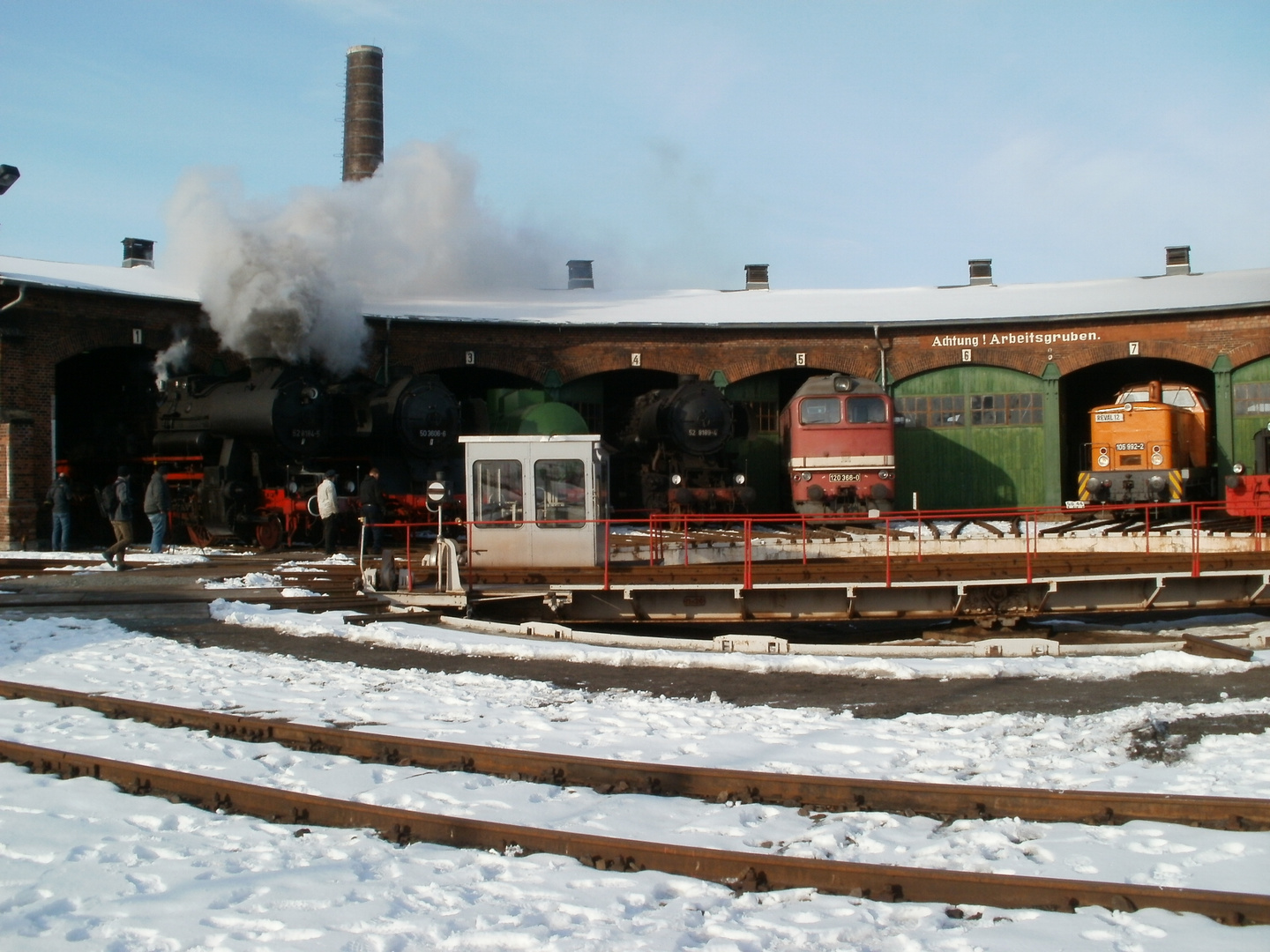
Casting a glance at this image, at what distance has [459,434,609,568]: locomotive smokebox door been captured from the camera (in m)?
13.7

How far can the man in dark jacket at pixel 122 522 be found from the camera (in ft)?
54.2

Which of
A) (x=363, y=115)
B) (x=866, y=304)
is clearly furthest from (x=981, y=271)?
(x=363, y=115)

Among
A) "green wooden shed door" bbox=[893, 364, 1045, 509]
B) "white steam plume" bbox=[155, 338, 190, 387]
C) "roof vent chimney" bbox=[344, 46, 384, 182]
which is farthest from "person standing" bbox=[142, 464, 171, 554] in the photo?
"roof vent chimney" bbox=[344, 46, 384, 182]

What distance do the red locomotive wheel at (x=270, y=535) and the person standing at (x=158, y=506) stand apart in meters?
1.60

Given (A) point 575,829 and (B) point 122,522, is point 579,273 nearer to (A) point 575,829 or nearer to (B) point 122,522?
(B) point 122,522

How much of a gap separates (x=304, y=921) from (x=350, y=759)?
8.54 ft

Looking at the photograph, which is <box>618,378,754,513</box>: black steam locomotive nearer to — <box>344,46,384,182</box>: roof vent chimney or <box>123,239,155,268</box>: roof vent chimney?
<box>123,239,155,268</box>: roof vent chimney

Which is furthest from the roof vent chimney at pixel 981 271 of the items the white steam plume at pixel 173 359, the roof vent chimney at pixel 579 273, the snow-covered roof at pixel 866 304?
the white steam plume at pixel 173 359

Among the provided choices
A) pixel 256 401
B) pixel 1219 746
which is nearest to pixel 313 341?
pixel 256 401

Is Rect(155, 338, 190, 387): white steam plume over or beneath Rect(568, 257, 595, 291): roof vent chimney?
beneath

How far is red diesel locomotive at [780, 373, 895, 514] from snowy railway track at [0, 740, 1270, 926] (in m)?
18.3

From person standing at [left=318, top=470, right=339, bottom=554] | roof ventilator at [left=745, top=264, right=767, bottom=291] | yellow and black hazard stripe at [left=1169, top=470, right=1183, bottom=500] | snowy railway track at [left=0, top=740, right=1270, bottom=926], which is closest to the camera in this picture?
snowy railway track at [left=0, top=740, right=1270, bottom=926]

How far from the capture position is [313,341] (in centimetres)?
2216

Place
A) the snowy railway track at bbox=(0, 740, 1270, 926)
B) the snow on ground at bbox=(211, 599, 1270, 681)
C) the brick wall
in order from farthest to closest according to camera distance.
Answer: the brick wall → the snow on ground at bbox=(211, 599, 1270, 681) → the snowy railway track at bbox=(0, 740, 1270, 926)
